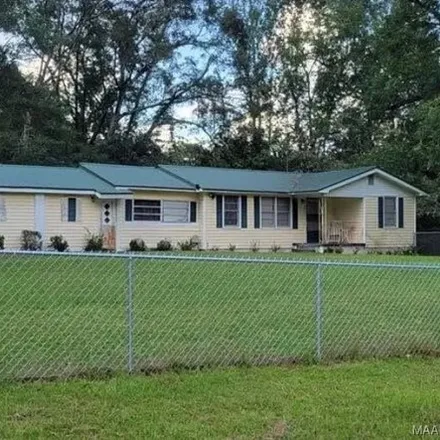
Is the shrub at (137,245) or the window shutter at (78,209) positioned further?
the shrub at (137,245)

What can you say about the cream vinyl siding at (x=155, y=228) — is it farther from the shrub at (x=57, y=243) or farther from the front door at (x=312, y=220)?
the front door at (x=312, y=220)

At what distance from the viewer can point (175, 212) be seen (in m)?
25.7

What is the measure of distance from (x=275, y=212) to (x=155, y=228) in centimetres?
523

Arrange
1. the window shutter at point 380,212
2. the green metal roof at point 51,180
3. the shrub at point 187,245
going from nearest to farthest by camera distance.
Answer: the green metal roof at point 51,180, the shrub at point 187,245, the window shutter at point 380,212

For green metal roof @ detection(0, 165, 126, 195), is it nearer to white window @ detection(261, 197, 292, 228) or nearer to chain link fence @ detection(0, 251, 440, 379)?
white window @ detection(261, 197, 292, 228)

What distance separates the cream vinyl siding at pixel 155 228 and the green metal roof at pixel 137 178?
350 mm

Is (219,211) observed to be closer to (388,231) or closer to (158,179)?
(158,179)

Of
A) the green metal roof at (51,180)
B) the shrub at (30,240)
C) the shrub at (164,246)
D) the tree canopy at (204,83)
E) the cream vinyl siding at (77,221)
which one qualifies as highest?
the tree canopy at (204,83)

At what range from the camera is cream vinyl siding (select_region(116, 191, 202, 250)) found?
24.4m

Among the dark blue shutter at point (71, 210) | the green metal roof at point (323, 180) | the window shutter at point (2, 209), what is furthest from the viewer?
the green metal roof at point (323, 180)

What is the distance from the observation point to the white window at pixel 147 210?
2483 centimetres

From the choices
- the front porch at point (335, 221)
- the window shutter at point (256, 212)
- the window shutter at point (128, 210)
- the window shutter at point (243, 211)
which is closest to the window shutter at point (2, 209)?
the window shutter at point (128, 210)

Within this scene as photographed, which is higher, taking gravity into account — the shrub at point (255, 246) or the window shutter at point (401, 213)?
the window shutter at point (401, 213)

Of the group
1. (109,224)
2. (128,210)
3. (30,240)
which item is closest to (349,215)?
(128,210)
